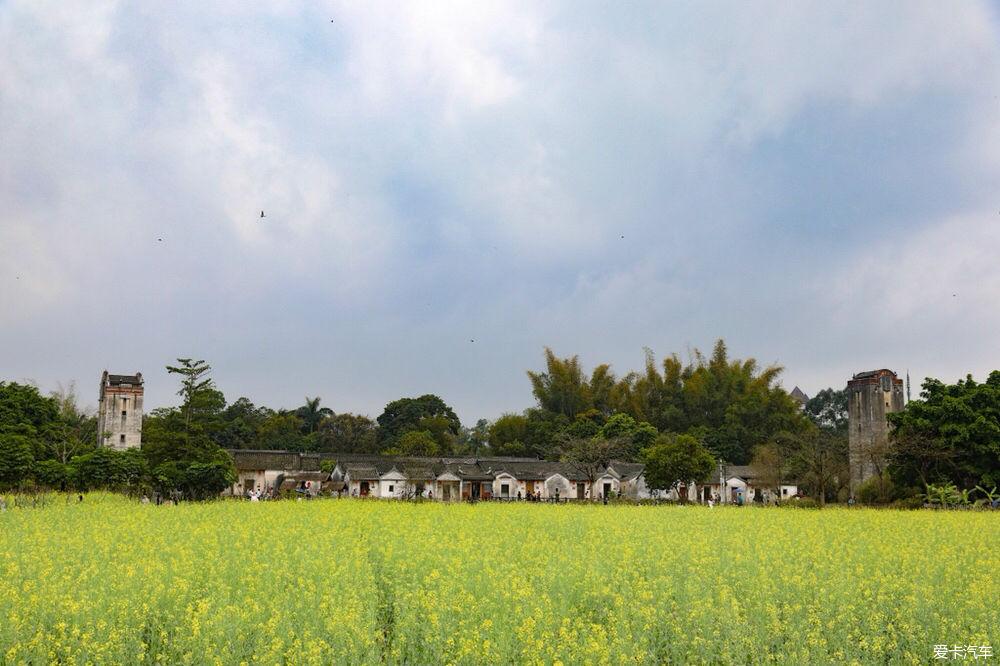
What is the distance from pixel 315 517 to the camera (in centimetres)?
2088

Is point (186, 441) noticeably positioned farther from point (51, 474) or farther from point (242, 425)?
point (242, 425)

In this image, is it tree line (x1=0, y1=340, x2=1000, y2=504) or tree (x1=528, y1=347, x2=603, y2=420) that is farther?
tree (x1=528, y1=347, x2=603, y2=420)

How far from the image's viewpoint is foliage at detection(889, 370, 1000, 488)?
36.3 meters

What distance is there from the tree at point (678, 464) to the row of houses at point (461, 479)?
991cm

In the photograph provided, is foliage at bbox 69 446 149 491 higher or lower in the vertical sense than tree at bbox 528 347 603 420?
lower

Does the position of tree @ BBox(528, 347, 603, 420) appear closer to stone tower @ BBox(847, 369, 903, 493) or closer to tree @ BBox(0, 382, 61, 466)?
stone tower @ BBox(847, 369, 903, 493)

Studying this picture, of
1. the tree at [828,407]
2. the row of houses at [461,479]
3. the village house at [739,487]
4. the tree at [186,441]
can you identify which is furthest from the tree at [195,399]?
the tree at [828,407]

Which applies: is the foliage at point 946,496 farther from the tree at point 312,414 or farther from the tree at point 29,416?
the tree at point 312,414

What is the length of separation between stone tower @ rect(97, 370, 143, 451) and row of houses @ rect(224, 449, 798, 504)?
9.30m

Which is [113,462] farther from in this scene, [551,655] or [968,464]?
[968,464]

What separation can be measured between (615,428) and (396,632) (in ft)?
213

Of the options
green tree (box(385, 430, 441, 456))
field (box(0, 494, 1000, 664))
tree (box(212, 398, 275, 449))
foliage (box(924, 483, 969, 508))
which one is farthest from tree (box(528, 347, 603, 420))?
field (box(0, 494, 1000, 664))

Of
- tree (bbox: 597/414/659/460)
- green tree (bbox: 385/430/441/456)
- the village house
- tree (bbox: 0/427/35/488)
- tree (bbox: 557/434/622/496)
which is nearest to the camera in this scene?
tree (bbox: 0/427/35/488)

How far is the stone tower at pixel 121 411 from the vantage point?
Result: 65.8 meters
